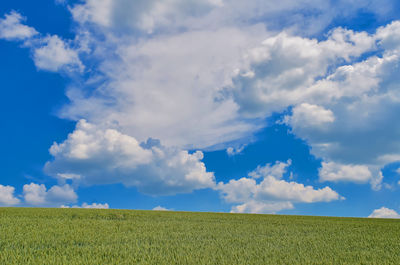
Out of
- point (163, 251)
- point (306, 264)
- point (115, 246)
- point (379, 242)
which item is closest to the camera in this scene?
point (306, 264)

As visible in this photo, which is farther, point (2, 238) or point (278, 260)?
point (2, 238)

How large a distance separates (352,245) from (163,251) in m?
6.55

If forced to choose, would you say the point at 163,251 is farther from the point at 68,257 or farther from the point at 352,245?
the point at 352,245

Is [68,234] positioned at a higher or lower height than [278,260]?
higher

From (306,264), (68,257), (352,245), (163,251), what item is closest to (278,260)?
(306,264)

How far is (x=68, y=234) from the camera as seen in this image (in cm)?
995

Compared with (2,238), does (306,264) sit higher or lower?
lower

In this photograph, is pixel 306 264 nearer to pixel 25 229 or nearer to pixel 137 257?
pixel 137 257

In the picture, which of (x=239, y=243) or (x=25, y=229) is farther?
(x=25, y=229)

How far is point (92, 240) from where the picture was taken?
360 inches

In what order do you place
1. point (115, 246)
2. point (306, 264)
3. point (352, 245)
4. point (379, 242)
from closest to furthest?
point (306, 264), point (115, 246), point (352, 245), point (379, 242)

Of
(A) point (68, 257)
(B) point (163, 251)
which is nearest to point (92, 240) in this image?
(A) point (68, 257)

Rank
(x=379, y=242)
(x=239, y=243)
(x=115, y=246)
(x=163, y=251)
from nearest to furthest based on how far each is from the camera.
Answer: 1. (x=163, y=251)
2. (x=115, y=246)
3. (x=239, y=243)
4. (x=379, y=242)

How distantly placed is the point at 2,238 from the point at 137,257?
18.1ft
